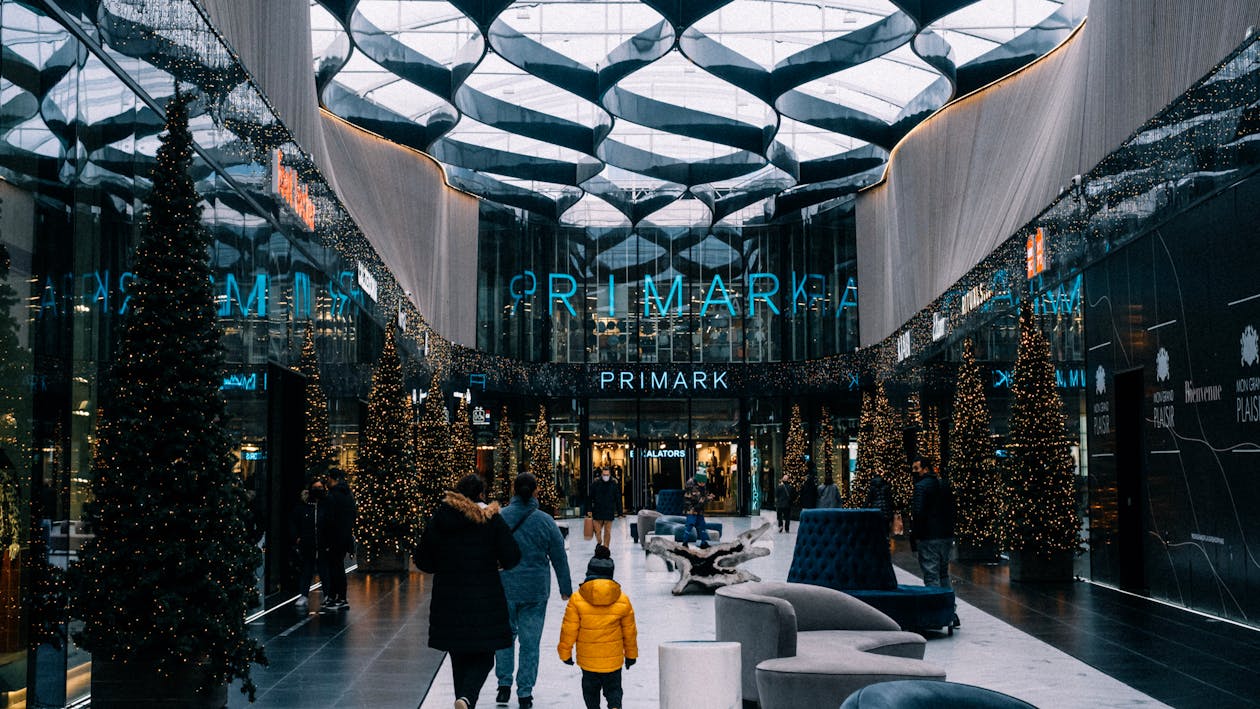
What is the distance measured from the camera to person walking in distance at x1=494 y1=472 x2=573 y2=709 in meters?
7.41

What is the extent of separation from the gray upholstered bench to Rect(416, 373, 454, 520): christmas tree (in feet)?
41.6

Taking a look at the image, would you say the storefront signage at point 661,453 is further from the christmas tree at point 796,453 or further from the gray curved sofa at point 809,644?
the gray curved sofa at point 809,644

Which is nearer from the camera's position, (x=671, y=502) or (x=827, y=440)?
(x=671, y=502)

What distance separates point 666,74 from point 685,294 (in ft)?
52.9

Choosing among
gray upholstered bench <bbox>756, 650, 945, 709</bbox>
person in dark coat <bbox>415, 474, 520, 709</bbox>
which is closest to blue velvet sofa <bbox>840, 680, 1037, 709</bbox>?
gray upholstered bench <bbox>756, 650, 945, 709</bbox>

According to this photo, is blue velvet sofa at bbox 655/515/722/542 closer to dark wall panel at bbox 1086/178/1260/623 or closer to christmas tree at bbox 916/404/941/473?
christmas tree at bbox 916/404/941/473

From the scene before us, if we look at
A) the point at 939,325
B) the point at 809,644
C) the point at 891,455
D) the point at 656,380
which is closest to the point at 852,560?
the point at 809,644

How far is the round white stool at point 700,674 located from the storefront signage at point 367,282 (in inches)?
543

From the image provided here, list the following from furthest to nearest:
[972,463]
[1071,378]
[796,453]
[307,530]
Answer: [796,453]
[972,463]
[1071,378]
[307,530]

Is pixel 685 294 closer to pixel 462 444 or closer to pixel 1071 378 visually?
pixel 462 444

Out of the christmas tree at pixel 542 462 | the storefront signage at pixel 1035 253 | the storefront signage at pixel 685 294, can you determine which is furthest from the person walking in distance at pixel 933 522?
the storefront signage at pixel 685 294

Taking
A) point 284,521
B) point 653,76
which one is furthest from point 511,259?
point 284,521

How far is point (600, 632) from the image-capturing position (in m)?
6.40

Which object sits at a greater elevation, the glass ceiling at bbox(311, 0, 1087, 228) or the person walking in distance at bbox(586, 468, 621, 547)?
the glass ceiling at bbox(311, 0, 1087, 228)
